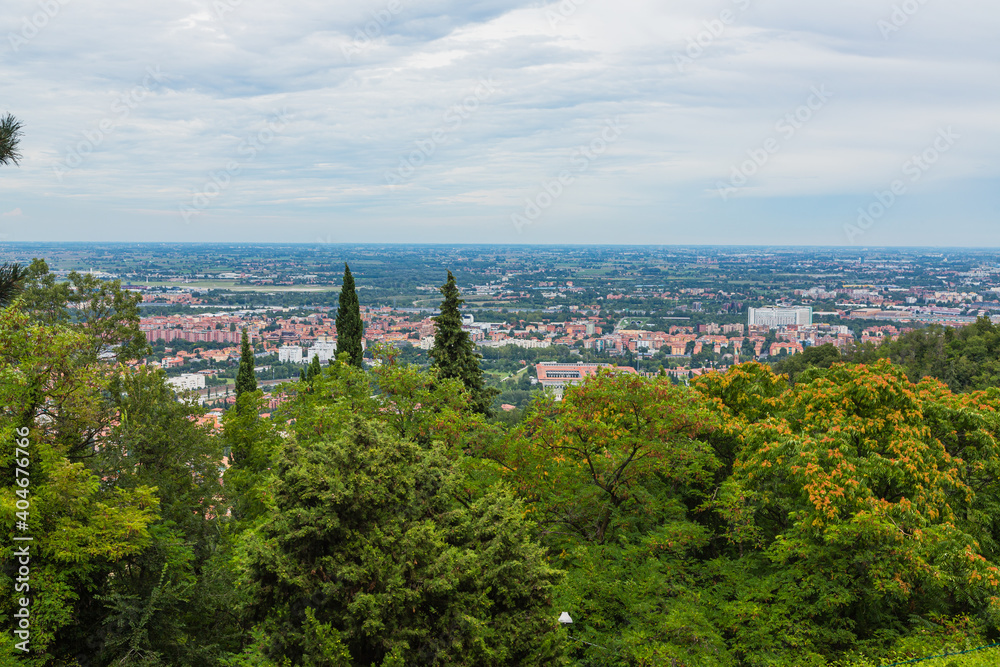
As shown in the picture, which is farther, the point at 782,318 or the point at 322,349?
the point at 782,318

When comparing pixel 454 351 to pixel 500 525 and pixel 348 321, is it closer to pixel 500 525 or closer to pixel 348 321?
pixel 348 321

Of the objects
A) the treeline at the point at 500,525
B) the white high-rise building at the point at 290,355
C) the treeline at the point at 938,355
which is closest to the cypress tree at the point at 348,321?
the treeline at the point at 500,525

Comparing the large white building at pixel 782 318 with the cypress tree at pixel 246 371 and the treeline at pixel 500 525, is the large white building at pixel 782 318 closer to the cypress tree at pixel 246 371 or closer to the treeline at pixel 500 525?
the cypress tree at pixel 246 371

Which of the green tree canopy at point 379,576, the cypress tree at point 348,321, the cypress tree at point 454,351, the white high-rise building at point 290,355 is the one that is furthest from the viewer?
the white high-rise building at point 290,355

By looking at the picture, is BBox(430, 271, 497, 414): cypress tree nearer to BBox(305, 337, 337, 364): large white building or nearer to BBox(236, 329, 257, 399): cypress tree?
BBox(236, 329, 257, 399): cypress tree

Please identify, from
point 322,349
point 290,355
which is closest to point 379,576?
point 322,349

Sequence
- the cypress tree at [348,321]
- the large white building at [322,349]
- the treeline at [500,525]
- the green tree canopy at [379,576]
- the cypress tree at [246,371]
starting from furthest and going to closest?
the large white building at [322,349], the cypress tree at [246,371], the cypress tree at [348,321], the treeline at [500,525], the green tree canopy at [379,576]

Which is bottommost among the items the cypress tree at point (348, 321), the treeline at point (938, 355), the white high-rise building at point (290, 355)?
the white high-rise building at point (290, 355)
